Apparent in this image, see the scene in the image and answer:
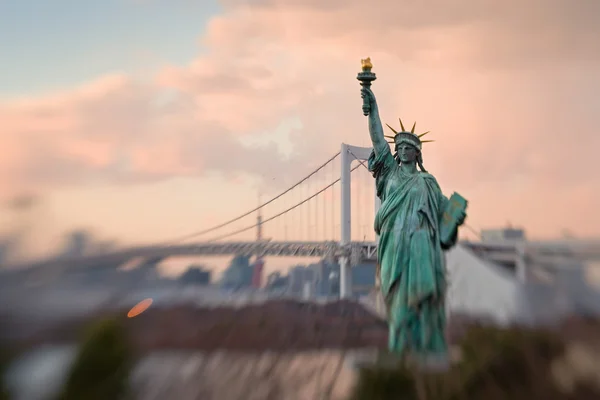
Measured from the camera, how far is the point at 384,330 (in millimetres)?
7762

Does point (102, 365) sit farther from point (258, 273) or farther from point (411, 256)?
point (411, 256)

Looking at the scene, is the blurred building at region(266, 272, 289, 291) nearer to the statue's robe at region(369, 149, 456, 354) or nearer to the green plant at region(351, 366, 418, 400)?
the statue's robe at region(369, 149, 456, 354)

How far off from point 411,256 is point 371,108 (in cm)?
142

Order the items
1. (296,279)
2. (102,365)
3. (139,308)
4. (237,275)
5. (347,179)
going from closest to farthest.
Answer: (102,365) → (139,308) → (237,275) → (296,279) → (347,179)

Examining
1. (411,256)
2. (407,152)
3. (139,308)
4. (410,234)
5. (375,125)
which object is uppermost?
(375,125)

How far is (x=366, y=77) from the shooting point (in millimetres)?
7648

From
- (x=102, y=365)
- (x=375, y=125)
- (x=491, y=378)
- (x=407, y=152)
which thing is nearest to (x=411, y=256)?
(x=407, y=152)

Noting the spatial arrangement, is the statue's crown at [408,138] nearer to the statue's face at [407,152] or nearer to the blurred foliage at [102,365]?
the statue's face at [407,152]

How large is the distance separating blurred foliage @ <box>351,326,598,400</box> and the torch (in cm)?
285

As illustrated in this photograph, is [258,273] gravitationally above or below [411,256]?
below

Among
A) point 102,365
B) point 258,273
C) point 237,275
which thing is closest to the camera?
point 102,365

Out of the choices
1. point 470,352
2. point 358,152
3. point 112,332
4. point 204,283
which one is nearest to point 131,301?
point 112,332

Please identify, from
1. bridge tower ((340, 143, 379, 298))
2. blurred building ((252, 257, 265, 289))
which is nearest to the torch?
blurred building ((252, 257, 265, 289))

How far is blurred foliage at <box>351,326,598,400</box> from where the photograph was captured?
16.2 ft
